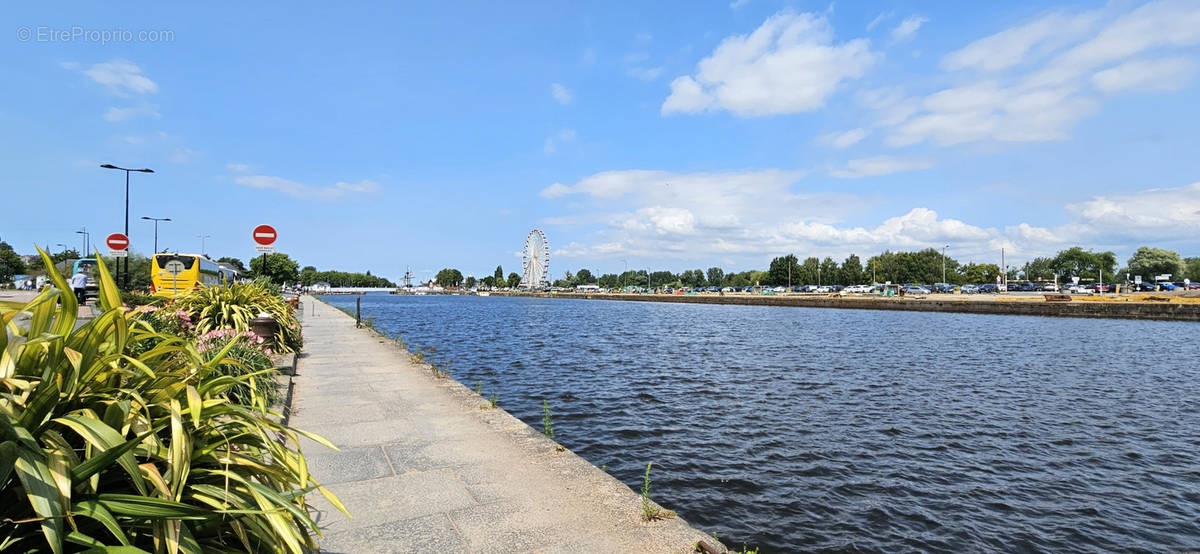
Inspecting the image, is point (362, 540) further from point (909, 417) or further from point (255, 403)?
point (909, 417)

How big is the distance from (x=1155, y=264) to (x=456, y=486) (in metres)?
149

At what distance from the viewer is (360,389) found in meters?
9.23

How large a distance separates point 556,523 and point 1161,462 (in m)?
10.2

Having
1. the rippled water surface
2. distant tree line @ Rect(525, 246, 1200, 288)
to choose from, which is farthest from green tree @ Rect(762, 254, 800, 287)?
the rippled water surface

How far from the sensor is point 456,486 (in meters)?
4.97

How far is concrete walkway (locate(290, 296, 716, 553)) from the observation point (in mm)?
3975

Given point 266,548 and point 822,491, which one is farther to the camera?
point 822,491

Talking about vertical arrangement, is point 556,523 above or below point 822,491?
above

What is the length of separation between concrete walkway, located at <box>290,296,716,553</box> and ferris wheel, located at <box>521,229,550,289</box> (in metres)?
125

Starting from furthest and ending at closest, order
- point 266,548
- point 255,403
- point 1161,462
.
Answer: point 1161,462 < point 255,403 < point 266,548

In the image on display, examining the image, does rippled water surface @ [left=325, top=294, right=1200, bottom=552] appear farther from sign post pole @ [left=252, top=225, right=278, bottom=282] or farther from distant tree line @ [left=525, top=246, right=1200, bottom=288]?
distant tree line @ [left=525, top=246, right=1200, bottom=288]

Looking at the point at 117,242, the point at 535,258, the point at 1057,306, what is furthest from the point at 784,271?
the point at 117,242

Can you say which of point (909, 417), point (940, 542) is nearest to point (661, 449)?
point (940, 542)

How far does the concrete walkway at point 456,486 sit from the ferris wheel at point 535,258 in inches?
4929
